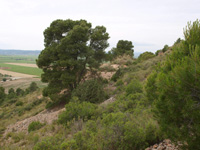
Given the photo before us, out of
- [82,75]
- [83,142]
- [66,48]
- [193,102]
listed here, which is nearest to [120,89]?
[82,75]

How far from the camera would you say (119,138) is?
4.26 m

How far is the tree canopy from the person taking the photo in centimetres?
1237

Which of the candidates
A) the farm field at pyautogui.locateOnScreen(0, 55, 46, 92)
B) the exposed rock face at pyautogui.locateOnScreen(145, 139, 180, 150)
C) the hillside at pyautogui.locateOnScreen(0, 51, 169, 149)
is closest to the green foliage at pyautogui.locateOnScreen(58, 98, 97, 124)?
the hillside at pyautogui.locateOnScreen(0, 51, 169, 149)

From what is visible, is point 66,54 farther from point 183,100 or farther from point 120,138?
point 183,100

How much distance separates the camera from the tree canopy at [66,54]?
40.6 ft

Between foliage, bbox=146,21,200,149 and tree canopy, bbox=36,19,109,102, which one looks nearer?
foliage, bbox=146,21,200,149

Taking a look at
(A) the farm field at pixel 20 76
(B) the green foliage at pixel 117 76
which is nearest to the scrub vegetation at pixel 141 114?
(B) the green foliage at pixel 117 76

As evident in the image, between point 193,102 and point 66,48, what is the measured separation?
37.1 ft

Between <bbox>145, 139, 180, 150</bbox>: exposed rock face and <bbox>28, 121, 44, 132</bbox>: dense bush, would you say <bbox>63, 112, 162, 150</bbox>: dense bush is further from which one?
<bbox>28, 121, 44, 132</bbox>: dense bush

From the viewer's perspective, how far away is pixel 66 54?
12.7 metres

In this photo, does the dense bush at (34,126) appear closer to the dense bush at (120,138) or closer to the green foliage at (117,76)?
the dense bush at (120,138)

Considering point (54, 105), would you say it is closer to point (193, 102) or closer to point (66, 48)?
point (66, 48)

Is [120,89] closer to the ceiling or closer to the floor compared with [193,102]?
closer to the floor

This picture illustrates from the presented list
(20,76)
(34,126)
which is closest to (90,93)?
(34,126)
